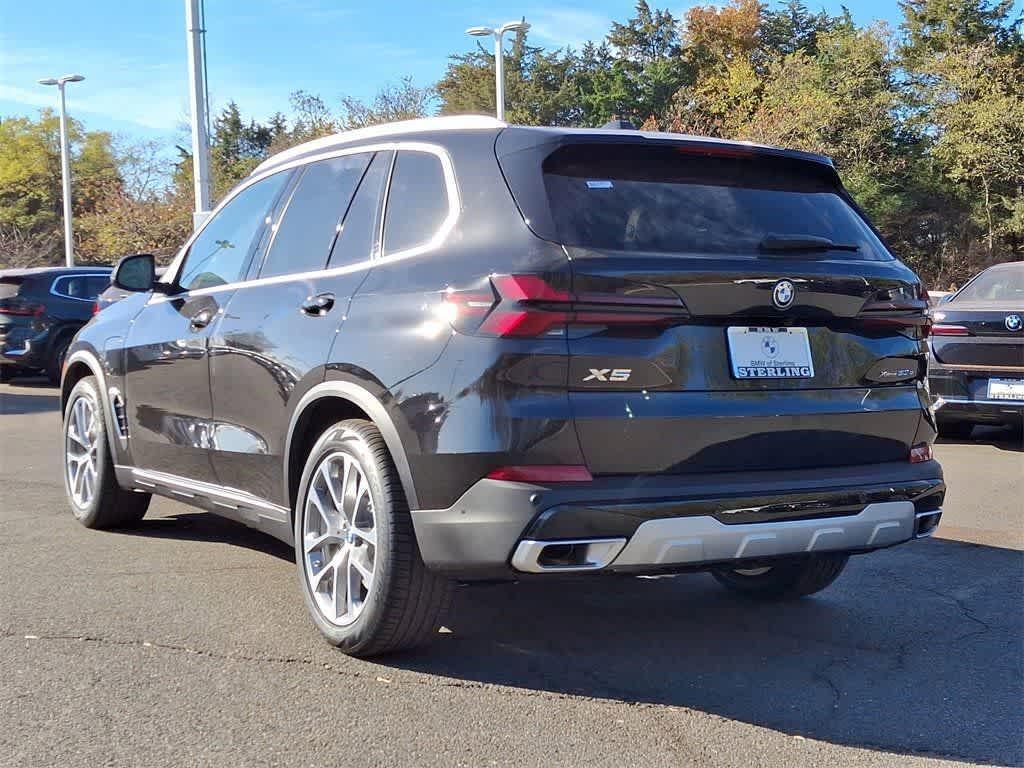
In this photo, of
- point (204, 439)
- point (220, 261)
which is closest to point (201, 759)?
point (204, 439)

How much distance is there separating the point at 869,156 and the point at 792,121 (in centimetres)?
324

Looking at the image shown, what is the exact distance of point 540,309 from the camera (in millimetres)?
3508

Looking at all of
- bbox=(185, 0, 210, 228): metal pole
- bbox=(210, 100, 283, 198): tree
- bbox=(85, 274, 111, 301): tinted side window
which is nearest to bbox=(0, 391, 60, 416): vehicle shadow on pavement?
bbox=(85, 274, 111, 301): tinted side window

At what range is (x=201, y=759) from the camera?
3.19m

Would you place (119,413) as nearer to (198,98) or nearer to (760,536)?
(760,536)

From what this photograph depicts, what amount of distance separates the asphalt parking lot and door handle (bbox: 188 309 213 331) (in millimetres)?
1078

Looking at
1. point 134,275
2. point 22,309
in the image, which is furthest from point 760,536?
point 22,309

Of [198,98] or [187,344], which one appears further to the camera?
[198,98]

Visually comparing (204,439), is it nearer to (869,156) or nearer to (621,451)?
(621,451)

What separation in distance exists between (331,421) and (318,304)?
42cm

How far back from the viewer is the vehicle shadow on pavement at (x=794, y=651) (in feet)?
11.9

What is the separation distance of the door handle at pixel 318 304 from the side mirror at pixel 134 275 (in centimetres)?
158

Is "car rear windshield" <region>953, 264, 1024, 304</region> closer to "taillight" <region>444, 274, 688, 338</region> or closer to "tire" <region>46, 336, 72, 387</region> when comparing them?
"taillight" <region>444, 274, 688, 338</region>

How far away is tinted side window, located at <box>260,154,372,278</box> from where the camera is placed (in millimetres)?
4562
